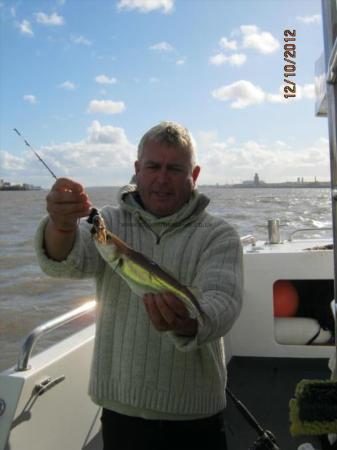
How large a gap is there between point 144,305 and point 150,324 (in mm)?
133

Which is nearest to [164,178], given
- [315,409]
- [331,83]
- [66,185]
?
[66,185]

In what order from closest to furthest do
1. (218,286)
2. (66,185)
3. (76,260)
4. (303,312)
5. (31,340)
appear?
(66,185) < (218,286) < (76,260) < (31,340) < (303,312)

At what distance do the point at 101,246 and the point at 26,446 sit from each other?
63.4 inches

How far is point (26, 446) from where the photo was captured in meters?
2.91

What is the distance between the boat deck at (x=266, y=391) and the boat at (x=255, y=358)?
11 mm

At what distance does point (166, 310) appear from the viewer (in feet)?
6.18

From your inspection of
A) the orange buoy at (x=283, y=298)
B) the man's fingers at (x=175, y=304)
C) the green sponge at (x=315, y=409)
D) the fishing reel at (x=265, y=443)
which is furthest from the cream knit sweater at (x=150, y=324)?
the orange buoy at (x=283, y=298)

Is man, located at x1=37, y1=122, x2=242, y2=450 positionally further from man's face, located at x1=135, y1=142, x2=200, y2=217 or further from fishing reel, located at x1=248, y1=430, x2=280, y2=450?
fishing reel, located at x1=248, y1=430, x2=280, y2=450

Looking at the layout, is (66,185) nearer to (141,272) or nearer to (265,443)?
(141,272)

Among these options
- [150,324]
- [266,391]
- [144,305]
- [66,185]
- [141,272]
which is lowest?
[266,391]

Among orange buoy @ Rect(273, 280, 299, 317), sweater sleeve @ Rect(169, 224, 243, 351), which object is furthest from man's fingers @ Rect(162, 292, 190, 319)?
orange buoy @ Rect(273, 280, 299, 317)

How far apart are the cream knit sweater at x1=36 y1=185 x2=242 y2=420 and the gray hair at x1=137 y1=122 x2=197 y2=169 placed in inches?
11.0

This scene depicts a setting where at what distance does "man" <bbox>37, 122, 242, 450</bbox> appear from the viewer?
2363 millimetres

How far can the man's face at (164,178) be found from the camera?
249 cm
